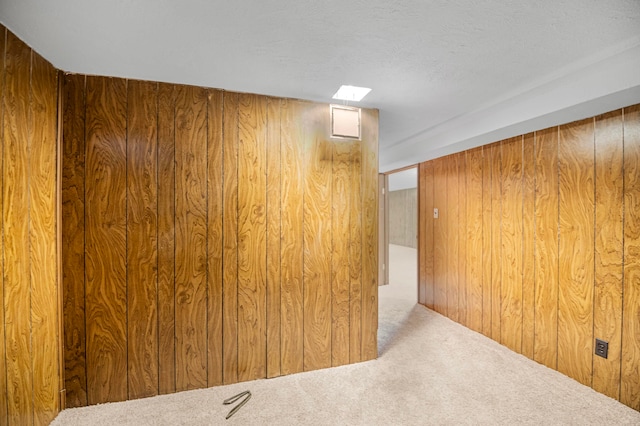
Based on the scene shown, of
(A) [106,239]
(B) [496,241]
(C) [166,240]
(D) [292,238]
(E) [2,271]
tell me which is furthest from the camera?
(B) [496,241]

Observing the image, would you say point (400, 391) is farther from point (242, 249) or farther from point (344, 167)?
point (344, 167)

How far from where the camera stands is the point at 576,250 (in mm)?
2367

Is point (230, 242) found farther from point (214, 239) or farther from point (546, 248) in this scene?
point (546, 248)

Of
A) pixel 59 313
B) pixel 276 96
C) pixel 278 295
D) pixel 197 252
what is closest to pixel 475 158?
pixel 276 96

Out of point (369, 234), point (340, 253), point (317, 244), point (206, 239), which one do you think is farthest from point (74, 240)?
point (369, 234)

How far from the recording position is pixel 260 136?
2.43 metres

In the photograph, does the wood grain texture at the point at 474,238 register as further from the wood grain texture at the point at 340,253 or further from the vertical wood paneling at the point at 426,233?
the wood grain texture at the point at 340,253

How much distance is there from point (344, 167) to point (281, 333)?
152 cm

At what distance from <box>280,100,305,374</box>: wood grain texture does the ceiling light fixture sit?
33cm

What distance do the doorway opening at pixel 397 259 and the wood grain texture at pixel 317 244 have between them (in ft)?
2.51

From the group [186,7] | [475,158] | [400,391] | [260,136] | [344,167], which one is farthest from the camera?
[475,158]

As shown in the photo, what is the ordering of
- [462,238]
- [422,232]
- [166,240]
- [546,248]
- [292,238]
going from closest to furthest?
[166,240] → [292,238] → [546,248] → [462,238] → [422,232]

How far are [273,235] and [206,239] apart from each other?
0.52m

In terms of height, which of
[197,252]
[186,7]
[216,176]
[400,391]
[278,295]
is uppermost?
[186,7]
